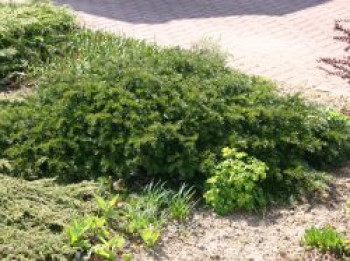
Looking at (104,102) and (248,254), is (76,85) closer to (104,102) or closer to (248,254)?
(104,102)

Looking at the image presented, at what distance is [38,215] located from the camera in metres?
4.45

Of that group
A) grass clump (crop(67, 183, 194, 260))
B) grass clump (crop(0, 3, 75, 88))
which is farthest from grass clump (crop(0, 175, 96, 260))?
grass clump (crop(0, 3, 75, 88))

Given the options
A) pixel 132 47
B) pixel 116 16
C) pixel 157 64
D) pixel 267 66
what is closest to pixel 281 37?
pixel 267 66

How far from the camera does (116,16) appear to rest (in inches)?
453

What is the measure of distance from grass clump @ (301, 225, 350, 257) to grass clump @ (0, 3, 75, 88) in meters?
4.10

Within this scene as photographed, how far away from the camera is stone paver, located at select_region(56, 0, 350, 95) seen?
870cm

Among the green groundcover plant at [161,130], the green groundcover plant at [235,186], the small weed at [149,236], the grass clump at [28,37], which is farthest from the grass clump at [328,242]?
the grass clump at [28,37]

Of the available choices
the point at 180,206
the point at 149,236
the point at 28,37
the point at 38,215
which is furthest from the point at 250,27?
the point at 38,215

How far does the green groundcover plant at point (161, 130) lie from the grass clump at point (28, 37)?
4.99 feet

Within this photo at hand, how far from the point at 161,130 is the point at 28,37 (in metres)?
3.57

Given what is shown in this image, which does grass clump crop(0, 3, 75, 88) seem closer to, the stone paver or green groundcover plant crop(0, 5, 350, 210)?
the stone paver

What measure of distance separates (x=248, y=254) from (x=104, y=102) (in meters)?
1.75

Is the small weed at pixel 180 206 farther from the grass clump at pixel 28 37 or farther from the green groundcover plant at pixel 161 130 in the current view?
the grass clump at pixel 28 37

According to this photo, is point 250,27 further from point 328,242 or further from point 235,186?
point 328,242
